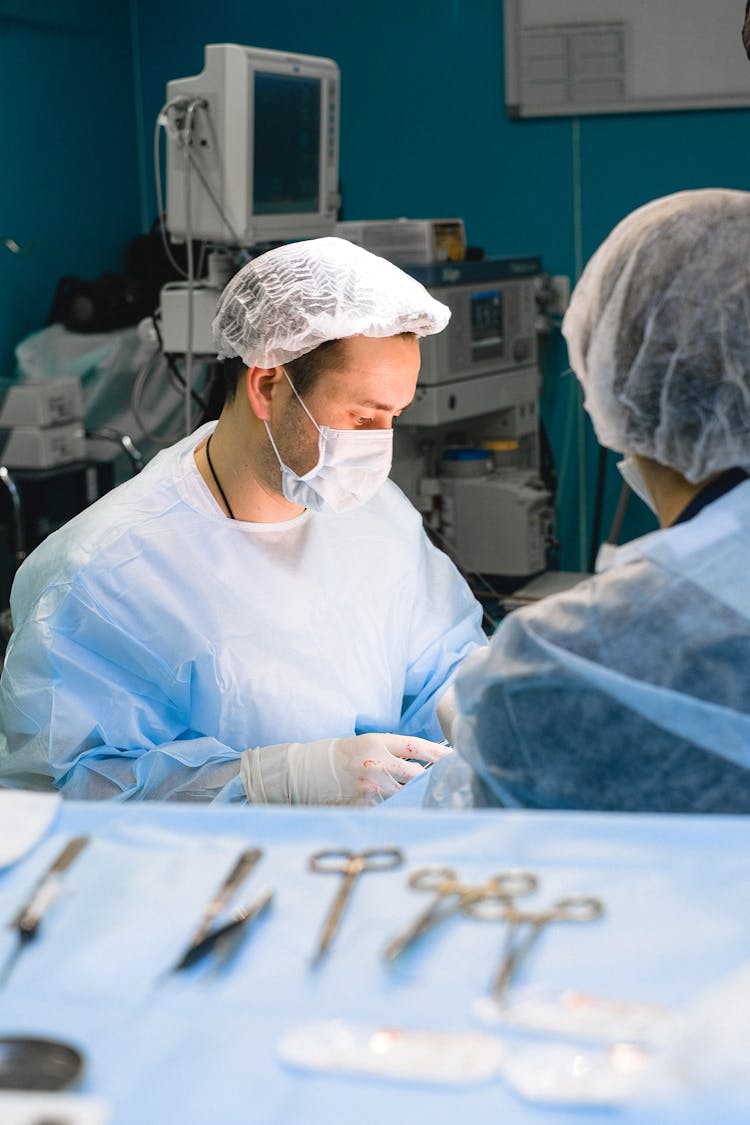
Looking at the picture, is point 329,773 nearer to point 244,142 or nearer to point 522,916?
point 522,916

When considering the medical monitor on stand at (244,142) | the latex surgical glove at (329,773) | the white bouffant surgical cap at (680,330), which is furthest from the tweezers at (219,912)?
the medical monitor on stand at (244,142)

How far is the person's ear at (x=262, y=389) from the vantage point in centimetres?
193

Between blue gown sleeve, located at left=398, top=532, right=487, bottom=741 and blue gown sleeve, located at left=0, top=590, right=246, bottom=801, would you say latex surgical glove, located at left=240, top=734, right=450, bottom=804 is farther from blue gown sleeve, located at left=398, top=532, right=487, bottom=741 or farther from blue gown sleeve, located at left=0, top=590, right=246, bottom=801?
blue gown sleeve, located at left=398, top=532, right=487, bottom=741

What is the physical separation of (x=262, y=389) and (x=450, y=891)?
1.13 m

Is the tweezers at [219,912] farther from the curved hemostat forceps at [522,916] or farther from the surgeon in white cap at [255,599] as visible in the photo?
the surgeon in white cap at [255,599]

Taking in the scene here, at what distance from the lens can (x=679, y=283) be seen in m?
1.09

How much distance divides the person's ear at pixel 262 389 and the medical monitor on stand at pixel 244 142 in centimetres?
96

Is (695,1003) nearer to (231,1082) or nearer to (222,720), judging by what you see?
(231,1082)

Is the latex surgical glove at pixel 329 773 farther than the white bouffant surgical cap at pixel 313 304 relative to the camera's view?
No

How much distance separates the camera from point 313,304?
185cm

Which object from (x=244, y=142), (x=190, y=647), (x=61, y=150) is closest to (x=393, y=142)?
(x=61, y=150)

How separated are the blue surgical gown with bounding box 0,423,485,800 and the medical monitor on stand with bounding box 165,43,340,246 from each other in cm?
91

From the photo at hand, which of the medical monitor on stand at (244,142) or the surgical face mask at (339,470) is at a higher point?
the medical monitor on stand at (244,142)

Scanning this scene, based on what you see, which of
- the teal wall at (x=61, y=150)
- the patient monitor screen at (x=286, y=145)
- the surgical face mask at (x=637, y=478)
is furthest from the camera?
the teal wall at (x=61, y=150)
